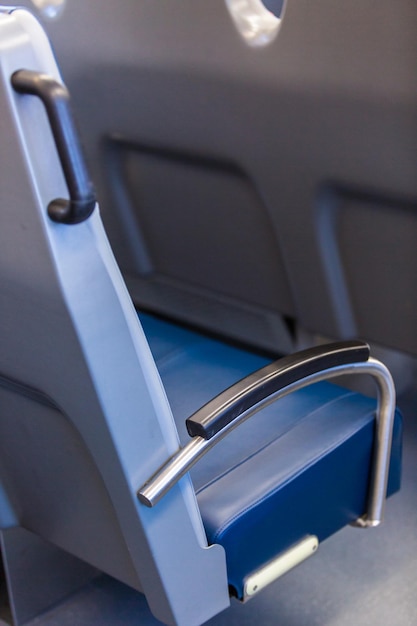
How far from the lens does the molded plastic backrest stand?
3.05 feet

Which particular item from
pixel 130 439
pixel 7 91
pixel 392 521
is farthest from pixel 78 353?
pixel 392 521

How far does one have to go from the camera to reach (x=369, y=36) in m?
1.63

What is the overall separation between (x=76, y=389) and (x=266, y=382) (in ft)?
0.83

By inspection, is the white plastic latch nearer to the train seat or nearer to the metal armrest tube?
the train seat

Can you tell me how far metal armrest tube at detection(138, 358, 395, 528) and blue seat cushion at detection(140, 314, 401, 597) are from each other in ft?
0.06

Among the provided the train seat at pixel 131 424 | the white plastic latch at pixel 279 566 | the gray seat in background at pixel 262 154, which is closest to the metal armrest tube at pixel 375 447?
the train seat at pixel 131 424

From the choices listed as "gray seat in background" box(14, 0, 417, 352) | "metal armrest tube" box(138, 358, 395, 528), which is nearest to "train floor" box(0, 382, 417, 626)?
"metal armrest tube" box(138, 358, 395, 528)

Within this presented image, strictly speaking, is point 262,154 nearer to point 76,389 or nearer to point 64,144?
point 76,389

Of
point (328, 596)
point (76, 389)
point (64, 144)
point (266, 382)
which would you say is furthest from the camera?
point (328, 596)

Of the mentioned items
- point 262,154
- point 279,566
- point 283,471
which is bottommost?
point 279,566

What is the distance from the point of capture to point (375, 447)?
141 centimetres

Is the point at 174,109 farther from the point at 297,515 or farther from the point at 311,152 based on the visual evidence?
the point at 297,515

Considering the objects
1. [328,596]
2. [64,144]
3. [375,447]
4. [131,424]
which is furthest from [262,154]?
[64,144]

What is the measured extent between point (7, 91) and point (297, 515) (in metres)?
0.75
